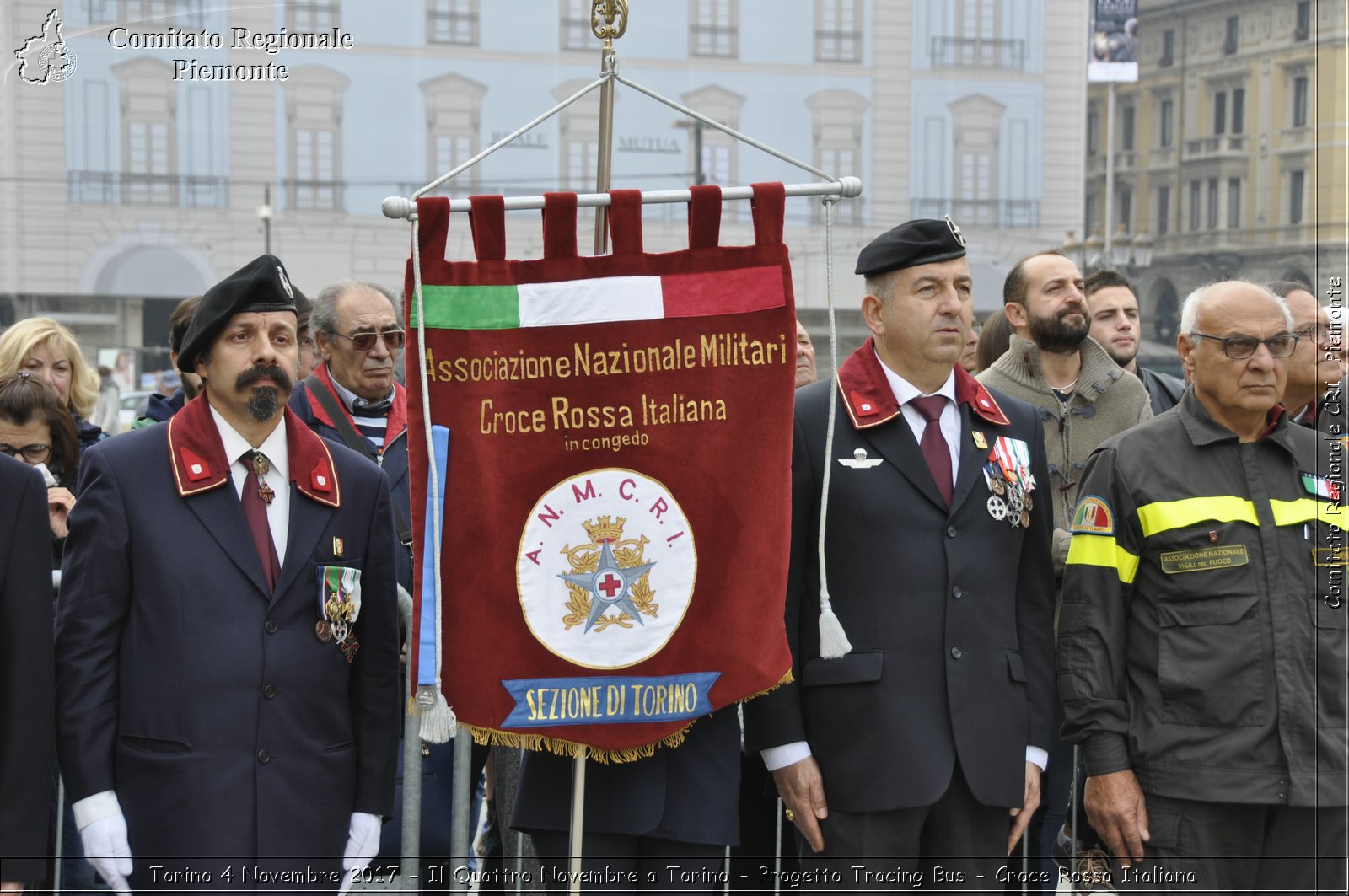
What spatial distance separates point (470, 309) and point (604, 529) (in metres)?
0.60

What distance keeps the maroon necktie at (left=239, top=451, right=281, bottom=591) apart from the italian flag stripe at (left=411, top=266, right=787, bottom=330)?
1.93 feet

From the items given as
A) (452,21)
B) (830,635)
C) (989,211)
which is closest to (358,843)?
(830,635)

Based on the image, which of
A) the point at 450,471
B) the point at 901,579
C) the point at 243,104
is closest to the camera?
the point at 450,471

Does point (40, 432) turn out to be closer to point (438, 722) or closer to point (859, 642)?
point (438, 722)

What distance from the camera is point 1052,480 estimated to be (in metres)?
4.82

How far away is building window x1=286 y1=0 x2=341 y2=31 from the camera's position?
38.4 meters

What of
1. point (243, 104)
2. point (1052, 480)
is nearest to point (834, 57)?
point (243, 104)

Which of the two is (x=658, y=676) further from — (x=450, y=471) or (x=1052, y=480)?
(x=1052, y=480)

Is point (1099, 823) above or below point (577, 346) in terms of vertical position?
below

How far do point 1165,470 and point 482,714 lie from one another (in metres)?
1.92

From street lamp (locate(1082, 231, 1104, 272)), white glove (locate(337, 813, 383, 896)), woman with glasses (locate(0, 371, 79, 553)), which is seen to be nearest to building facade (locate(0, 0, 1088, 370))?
street lamp (locate(1082, 231, 1104, 272))

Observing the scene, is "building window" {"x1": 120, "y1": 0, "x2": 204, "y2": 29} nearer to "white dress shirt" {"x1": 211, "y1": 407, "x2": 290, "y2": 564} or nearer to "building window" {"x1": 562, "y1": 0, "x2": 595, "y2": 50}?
"building window" {"x1": 562, "y1": 0, "x2": 595, "y2": 50}

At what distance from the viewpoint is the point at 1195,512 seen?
3.76 m

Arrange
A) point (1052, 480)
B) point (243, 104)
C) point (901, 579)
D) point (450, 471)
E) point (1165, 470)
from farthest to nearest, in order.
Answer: point (243, 104), point (1052, 480), point (1165, 470), point (901, 579), point (450, 471)
